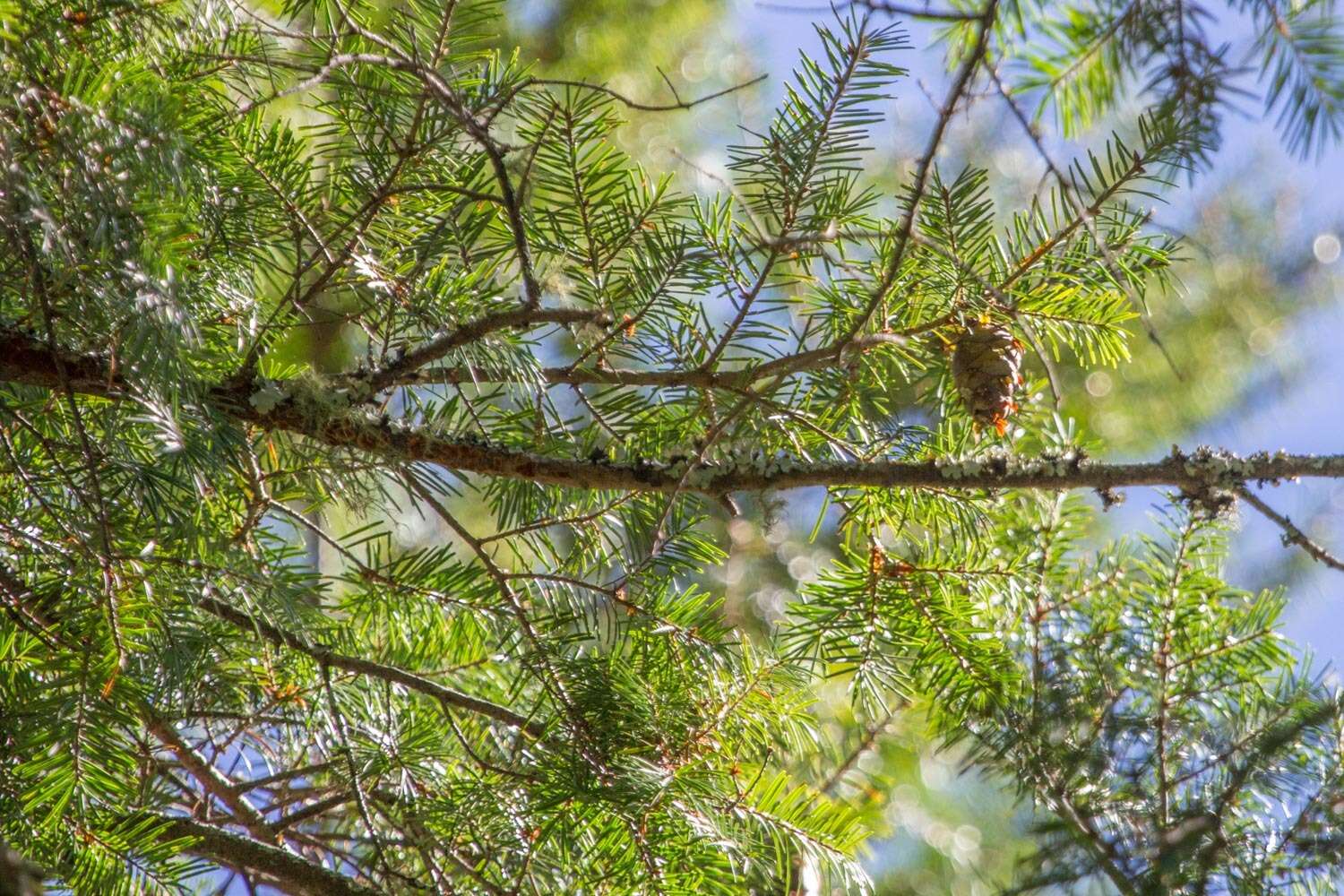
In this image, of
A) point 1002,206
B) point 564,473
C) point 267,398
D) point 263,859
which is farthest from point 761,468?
point 1002,206

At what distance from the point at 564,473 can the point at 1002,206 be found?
6.92ft

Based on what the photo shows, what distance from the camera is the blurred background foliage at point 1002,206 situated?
6.89ft

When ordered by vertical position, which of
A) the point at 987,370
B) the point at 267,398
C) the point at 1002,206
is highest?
the point at 1002,206

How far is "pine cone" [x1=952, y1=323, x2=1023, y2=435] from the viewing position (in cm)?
79

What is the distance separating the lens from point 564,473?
0.75 meters

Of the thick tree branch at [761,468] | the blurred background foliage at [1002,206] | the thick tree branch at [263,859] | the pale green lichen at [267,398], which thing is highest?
the blurred background foliage at [1002,206]

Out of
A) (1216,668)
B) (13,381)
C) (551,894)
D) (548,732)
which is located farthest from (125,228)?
(1216,668)

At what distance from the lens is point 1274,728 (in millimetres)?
688

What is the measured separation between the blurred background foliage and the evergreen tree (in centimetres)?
105

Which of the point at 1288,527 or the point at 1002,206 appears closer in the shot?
the point at 1288,527

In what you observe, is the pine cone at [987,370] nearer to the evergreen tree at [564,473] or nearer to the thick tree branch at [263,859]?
the evergreen tree at [564,473]

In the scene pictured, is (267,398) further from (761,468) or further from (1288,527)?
(1288,527)

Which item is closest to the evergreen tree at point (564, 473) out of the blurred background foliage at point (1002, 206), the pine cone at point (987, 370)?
the pine cone at point (987, 370)

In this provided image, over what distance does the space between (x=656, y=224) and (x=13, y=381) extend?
454mm
